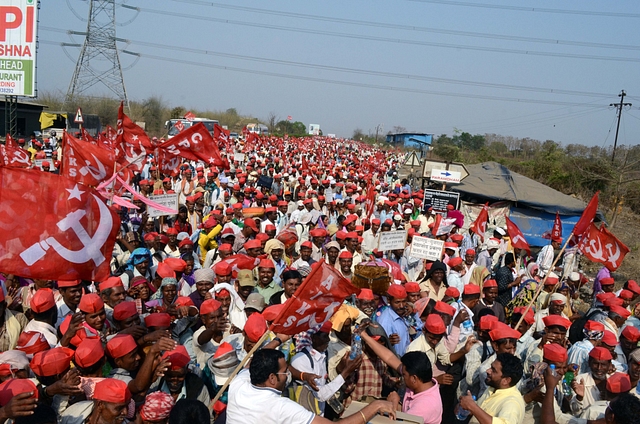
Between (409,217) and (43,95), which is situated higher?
(43,95)

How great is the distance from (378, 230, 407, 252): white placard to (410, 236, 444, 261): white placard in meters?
0.23

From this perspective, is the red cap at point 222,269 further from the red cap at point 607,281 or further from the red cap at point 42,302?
the red cap at point 607,281

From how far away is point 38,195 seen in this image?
3799 millimetres

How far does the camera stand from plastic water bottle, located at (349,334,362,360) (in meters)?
3.91

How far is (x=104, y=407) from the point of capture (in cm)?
290

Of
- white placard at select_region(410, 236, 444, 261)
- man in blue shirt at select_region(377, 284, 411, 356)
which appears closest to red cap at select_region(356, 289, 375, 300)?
man in blue shirt at select_region(377, 284, 411, 356)

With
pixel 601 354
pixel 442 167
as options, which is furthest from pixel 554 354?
pixel 442 167

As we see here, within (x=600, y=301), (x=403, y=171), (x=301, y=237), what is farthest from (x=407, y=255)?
(x=403, y=171)

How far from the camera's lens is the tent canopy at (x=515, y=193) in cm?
1620

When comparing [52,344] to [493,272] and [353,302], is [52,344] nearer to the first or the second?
[353,302]

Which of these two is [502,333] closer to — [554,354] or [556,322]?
[554,354]

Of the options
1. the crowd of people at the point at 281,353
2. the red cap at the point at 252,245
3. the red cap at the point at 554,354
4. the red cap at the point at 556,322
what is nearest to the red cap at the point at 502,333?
A: the crowd of people at the point at 281,353

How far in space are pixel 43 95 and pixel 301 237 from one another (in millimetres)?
43375

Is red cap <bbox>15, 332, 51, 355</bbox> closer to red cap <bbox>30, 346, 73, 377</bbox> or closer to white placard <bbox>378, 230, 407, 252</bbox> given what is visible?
red cap <bbox>30, 346, 73, 377</bbox>
